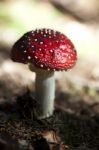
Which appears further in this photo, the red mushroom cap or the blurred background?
the blurred background

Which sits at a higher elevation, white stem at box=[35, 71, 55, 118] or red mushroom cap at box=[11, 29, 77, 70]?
red mushroom cap at box=[11, 29, 77, 70]

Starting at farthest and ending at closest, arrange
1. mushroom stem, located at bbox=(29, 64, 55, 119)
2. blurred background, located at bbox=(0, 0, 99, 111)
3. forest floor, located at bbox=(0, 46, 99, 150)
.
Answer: blurred background, located at bbox=(0, 0, 99, 111) → mushroom stem, located at bbox=(29, 64, 55, 119) → forest floor, located at bbox=(0, 46, 99, 150)

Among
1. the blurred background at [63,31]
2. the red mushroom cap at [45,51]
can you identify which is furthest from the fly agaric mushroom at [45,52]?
the blurred background at [63,31]

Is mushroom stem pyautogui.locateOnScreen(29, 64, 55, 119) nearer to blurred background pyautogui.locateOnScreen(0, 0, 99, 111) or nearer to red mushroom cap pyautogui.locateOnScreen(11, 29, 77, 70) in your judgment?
red mushroom cap pyautogui.locateOnScreen(11, 29, 77, 70)

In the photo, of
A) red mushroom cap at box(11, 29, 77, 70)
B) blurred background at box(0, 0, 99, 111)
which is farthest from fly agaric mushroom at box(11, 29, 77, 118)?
blurred background at box(0, 0, 99, 111)

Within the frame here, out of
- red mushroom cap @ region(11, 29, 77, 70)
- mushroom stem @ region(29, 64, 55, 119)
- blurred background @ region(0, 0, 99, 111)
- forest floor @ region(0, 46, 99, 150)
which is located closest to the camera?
forest floor @ region(0, 46, 99, 150)

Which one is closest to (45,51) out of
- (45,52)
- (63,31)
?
(45,52)

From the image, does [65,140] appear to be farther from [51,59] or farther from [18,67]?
[18,67]

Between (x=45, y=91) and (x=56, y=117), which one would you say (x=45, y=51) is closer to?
(x=45, y=91)
